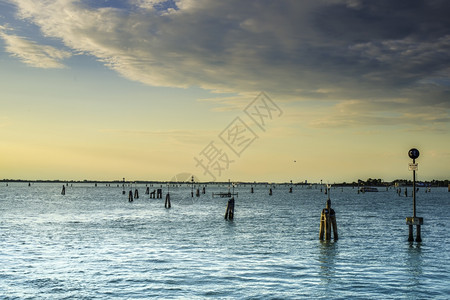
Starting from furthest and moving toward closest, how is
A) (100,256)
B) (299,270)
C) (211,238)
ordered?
1. (211,238)
2. (100,256)
3. (299,270)

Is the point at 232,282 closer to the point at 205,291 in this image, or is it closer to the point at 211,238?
the point at 205,291

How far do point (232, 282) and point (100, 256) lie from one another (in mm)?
9937

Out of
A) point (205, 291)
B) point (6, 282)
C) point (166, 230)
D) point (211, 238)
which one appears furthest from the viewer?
point (166, 230)

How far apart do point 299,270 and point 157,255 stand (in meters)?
8.71

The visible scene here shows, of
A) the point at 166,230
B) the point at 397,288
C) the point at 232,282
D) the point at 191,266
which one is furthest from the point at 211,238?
the point at 397,288

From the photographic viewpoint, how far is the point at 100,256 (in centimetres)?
2694

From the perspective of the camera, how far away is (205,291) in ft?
62.1

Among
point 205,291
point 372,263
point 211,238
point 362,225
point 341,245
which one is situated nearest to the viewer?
point 205,291

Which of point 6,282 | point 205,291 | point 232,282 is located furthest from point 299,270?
point 6,282

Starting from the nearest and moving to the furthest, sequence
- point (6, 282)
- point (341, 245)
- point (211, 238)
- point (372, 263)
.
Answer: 1. point (6, 282)
2. point (372, 263)
3. point (341, 245)
4. point (211, 238)

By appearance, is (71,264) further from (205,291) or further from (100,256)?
(205,291)

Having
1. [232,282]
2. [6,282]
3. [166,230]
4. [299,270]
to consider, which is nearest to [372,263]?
[299,270]

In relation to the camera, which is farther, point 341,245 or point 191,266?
point 341,245

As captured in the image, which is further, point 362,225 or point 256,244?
point 362,225
